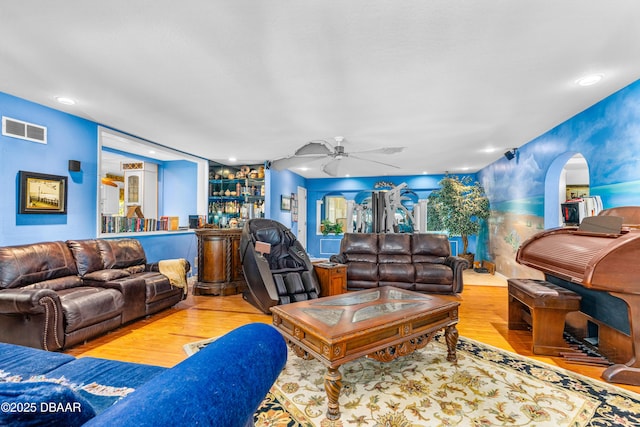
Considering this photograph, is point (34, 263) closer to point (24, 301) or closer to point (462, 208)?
point (24, 301)

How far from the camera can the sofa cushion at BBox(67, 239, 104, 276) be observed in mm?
3107

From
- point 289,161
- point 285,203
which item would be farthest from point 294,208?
point 289,161

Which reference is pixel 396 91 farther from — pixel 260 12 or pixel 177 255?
pixel 177 255

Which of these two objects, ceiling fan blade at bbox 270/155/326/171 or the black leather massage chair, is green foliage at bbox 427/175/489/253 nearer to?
ceiling fan blade at bbox 270/155/326/171

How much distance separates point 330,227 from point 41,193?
6.37 meters

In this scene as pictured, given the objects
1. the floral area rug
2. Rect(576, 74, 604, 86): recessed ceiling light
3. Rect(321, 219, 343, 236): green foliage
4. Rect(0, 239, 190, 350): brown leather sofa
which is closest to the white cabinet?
Rect(0, 239, 190, 350): brown leather sofa

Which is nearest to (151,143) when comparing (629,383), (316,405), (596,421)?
(316,405)

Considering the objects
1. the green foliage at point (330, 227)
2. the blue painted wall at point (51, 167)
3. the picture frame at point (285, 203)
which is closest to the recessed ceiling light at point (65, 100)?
the blue painted wall at point (51, 167)

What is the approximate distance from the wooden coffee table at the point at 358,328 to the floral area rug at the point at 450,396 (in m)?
0.18

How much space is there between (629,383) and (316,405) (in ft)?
7.39

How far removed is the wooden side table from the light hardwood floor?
78cm

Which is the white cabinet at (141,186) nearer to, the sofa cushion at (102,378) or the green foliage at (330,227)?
the green foliage at (330,227)

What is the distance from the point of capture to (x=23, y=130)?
310cm

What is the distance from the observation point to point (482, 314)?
11.6 feet
